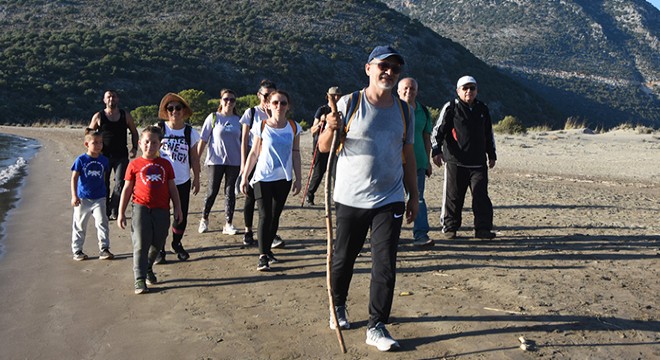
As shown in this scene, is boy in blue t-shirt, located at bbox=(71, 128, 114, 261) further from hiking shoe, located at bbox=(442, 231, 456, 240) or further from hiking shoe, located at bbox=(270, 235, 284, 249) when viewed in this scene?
hiking shoe, located at bbox=(442, 231, 456, 240)

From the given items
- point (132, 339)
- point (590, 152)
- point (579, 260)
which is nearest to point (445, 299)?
point (579, 260)

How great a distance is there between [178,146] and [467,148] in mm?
3333

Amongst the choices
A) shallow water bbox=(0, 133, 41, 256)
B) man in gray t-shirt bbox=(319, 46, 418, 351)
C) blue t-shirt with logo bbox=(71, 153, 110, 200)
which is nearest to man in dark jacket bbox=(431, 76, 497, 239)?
man in gray t-shirt bbox=(319, 46, 418, 351)

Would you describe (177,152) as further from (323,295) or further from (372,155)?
(372,155)

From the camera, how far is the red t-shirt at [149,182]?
620cm

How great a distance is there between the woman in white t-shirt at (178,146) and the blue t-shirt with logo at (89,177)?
0.84 m

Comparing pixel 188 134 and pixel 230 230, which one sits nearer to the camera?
pixel 188 134

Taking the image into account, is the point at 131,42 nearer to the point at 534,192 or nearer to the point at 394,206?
the point at 534,192

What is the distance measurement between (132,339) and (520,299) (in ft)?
10.2

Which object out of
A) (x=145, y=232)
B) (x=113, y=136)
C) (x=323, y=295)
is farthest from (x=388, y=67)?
(x=113, y=136)

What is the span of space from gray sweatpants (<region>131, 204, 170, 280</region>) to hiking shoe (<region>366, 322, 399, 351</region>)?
2.44 metres

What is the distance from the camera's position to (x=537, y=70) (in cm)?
7550

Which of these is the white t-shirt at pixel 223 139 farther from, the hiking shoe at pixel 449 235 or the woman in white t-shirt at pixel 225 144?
the hiking shoe at pixel 449 235

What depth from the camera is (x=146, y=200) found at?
20.3ft
